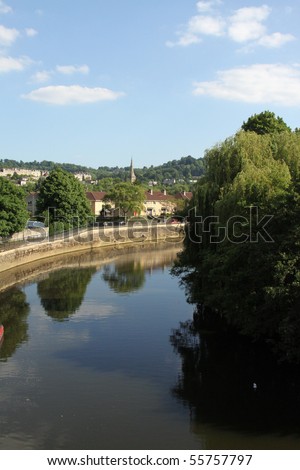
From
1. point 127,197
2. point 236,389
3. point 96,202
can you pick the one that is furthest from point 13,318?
point 96,202

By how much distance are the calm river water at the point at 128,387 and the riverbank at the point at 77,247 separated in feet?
33.0

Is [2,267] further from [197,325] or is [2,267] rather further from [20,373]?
[20,373]

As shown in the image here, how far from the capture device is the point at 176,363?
28.0 meters

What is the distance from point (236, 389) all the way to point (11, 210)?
145ft

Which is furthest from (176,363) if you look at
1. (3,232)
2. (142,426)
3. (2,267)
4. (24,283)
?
(3,232)

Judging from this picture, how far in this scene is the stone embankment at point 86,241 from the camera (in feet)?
199

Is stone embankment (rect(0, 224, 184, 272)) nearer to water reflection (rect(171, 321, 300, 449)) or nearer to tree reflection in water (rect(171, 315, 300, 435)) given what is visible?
tree reflection in water (rect(171, 315, 300, 435))

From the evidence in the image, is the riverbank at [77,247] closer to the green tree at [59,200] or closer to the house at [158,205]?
the green tree at [59,200]

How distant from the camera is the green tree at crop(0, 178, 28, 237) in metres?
61.2

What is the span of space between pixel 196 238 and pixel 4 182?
34209 millimetres

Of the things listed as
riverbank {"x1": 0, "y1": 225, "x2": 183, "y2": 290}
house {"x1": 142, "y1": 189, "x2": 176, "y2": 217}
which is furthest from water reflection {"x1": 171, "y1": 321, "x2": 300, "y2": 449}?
house {"x1": 142, "y1": 189, "x2": 176, "y2": 217}

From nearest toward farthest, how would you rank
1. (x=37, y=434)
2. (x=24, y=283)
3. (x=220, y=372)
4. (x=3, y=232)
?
(x=37, y=434) → (x=220, y=372) → (x=24, y=283) → (x=3, y=232)
